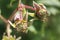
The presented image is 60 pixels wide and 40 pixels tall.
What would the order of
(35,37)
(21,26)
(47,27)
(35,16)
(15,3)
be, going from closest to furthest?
1. (21,26)
2. (35,16)
3. (15,3)
4. (35,37)
5. (47,27)

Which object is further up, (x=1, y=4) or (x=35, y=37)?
(x=1, y=4)

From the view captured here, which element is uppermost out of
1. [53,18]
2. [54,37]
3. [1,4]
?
[1,4]

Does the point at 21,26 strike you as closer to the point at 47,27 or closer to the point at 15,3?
the point at 15,3

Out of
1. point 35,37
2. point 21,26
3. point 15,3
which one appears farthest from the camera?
point 35,37

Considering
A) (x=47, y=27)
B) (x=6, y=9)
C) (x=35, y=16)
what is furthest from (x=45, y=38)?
(x=35, y=16)

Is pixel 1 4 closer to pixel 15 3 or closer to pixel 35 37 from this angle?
pixel 15 3

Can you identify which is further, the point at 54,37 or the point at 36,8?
the point at 54,37
